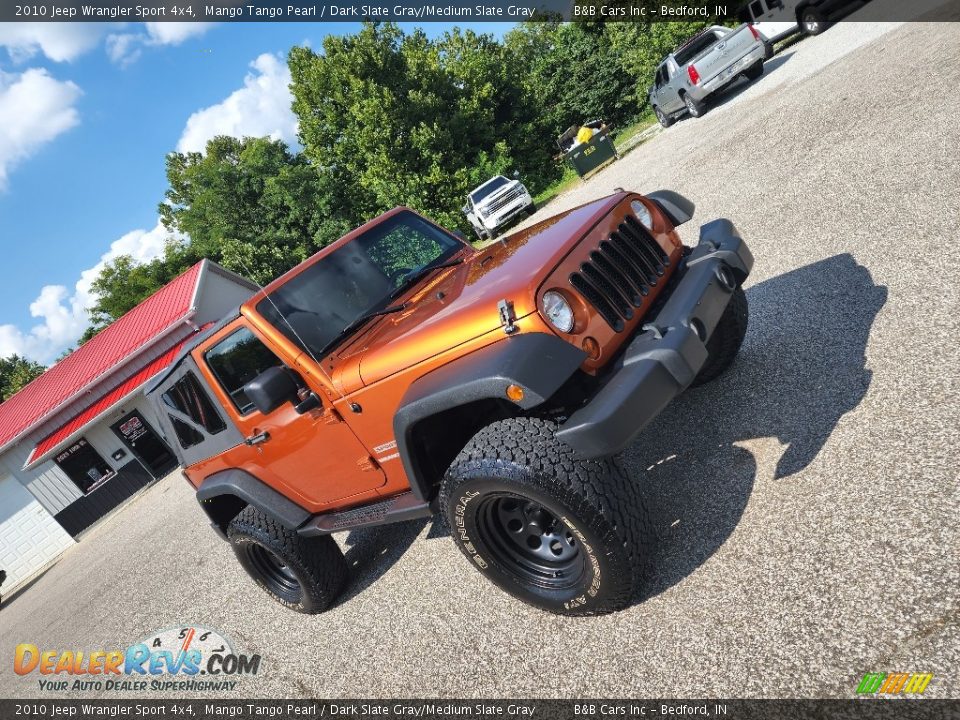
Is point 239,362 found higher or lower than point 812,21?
higher

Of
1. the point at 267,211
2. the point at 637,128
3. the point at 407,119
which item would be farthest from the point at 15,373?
the point at 637,128

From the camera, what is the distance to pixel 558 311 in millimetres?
2693

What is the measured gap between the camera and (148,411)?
57.3ft

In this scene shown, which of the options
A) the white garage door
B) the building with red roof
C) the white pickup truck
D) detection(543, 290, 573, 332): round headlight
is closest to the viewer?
detection(543, 290, 573, 332): round headlight

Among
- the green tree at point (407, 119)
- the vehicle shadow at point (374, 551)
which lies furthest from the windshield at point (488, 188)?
the vehicle shadow at point (374, 551)

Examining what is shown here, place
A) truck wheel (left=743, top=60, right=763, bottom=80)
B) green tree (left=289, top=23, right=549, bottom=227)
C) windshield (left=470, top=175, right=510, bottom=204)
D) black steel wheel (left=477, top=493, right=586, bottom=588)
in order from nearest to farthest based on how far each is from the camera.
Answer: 1. black steel wheel (left=477, top=493, right=586, bottom=588)
2. truck wheel (left=743, top=60, right=763, bottom=80)
3. windshield (left=470, top=175, right=510, bottom=204)
4. green tree (left=289, top=23, right=549, bottom=227)

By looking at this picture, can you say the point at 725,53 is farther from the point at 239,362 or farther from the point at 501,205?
the point at 239,362

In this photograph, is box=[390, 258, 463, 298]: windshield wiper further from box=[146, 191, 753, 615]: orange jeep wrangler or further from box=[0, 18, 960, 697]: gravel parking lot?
box=[0, 18, 960, 697]: gravel parking lot

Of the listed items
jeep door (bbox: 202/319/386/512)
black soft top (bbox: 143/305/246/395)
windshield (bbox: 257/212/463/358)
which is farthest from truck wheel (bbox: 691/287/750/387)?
black soft top (bbox: 143/305/246/395)

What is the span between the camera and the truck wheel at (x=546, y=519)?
2459 millimetres

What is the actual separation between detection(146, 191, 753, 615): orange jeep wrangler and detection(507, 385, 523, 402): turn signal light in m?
0.02

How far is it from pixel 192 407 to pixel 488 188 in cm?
1772

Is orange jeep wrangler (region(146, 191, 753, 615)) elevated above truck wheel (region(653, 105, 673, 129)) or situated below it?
above

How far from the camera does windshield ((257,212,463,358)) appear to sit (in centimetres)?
352
